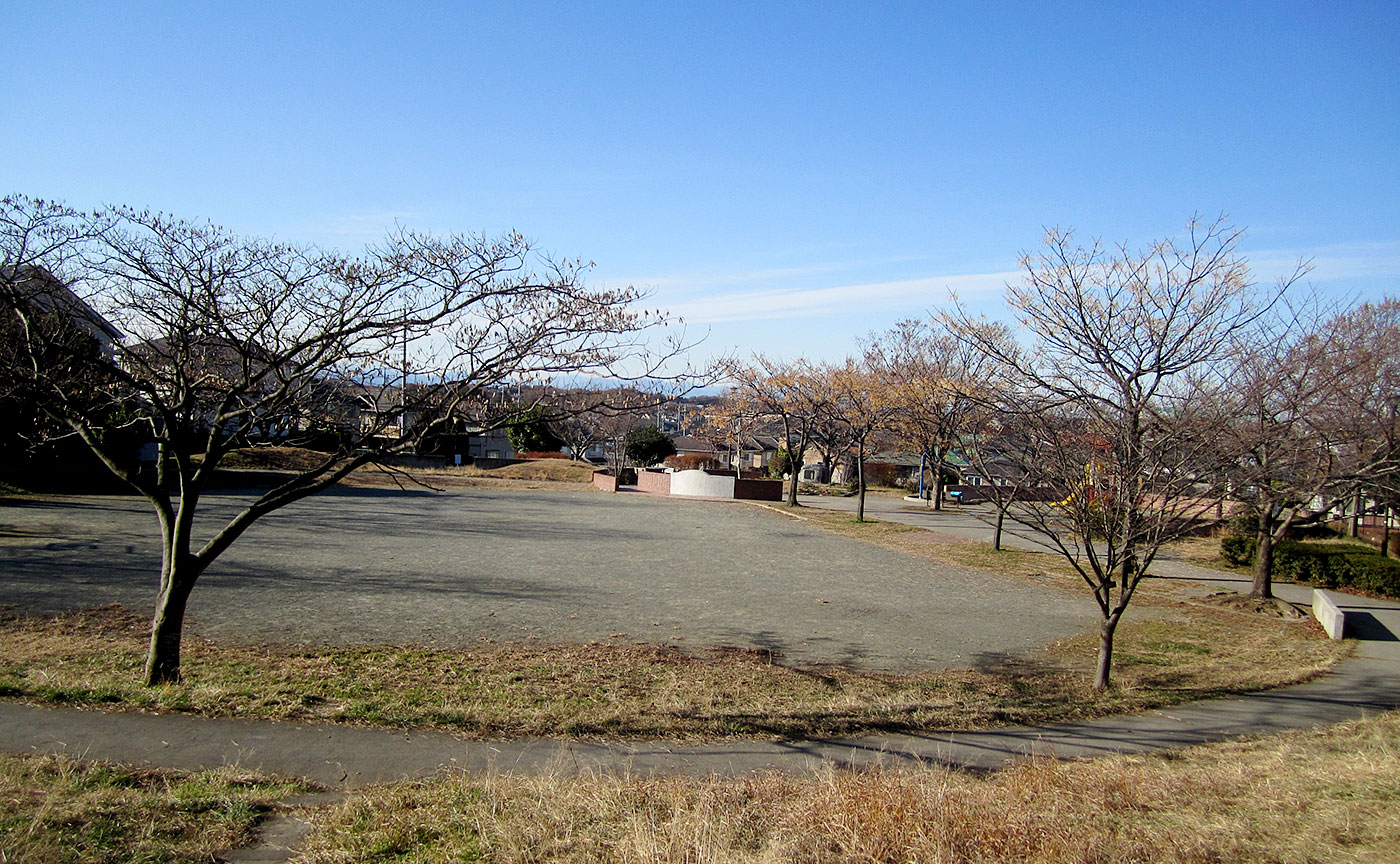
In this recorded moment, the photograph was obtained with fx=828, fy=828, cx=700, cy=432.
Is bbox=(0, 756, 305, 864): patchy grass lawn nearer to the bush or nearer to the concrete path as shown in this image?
the concrete path

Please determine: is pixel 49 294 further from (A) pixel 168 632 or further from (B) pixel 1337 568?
(B) pixel 1337 568

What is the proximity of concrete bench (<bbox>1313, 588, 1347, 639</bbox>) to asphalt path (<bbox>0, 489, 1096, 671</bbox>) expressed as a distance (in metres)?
3.58

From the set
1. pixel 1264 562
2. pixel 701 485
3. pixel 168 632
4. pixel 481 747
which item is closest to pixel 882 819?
pixel 481 747

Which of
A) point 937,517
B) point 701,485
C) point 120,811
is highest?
point 701,485

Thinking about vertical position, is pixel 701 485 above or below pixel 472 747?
above

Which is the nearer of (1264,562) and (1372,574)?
(1264,562)

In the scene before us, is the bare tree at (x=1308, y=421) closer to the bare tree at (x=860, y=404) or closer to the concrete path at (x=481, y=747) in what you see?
the concrete path at (x=481, y=747)

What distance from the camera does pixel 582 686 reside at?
27.9 ft

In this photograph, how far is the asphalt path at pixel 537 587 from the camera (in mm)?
11344

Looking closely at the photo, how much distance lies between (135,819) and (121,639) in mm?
6154

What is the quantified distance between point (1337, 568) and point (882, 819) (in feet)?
63.1

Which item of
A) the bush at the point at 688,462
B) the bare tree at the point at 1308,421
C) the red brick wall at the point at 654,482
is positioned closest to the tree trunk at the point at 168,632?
the bare tree at the point at 1308,421

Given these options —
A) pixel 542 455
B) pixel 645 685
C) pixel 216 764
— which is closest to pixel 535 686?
pixel 645 685

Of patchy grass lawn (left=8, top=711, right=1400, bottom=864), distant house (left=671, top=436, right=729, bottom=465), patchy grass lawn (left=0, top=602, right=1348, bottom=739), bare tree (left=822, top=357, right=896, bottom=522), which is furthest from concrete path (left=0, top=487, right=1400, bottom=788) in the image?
distant house (left=671, top=436, right=729, bottom=465)
